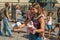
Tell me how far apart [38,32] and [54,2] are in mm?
16614

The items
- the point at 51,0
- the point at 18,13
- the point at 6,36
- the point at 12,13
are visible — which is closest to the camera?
the point at 6,36

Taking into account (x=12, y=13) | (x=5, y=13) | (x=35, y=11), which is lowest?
(x=12, y=13)

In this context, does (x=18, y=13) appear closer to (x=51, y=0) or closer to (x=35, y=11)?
(x=35, y=11)

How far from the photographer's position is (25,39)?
12.2 m

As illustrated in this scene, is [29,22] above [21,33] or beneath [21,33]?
above

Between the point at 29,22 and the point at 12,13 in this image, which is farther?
the point at 12,13

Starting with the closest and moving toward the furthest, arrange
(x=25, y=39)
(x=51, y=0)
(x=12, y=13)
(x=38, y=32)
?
(x=38, y=32) → (x=25, y=39) → (x=12, y=13) → (x=51, y=0)

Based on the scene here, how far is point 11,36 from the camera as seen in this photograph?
12.9 metres

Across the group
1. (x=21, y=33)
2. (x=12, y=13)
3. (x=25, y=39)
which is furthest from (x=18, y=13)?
(x=12, y=13)

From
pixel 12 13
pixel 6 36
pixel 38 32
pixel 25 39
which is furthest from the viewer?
pixel 12 13

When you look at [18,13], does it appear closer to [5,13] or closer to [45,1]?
[5,13]

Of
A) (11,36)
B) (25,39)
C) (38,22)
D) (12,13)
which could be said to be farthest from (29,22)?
(12,13)

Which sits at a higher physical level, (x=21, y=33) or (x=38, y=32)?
(x=38, y=32)

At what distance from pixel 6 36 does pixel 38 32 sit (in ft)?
19.4
